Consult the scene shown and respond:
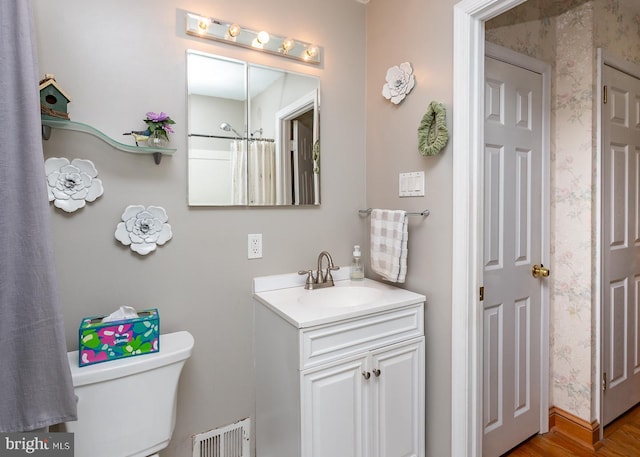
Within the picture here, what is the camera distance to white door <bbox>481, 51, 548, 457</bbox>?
69.1 inches

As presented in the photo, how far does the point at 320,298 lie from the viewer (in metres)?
1.72

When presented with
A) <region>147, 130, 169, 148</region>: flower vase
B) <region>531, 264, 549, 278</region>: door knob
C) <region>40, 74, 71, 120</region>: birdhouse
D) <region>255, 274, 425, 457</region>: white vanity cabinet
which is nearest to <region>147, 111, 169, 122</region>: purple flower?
<region>147, 130, 169, 148</region>: flower vase

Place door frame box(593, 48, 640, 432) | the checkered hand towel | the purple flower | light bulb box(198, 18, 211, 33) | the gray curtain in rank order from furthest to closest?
door frame box(593, 48, 640, 432), the checkered hand towel, light bulb box(198, 18, 211, 33), the purple flower, the gray curtain

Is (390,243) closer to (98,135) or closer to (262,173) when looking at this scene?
(262,173)

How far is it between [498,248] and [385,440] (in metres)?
1.07

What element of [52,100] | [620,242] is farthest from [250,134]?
[620,242]

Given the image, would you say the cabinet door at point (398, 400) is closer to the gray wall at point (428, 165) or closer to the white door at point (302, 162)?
the gray wall at point (428, 165)

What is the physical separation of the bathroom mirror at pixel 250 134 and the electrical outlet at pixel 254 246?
16cm

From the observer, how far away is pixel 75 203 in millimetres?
1329

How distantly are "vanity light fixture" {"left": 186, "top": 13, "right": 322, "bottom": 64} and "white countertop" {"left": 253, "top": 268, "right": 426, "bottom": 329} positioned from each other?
1138 millimetres

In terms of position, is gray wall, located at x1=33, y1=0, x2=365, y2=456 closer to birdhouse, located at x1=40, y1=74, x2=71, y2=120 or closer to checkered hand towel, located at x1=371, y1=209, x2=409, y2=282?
birdhouse, located at x1=40, y1=74, x2=71, y2=120

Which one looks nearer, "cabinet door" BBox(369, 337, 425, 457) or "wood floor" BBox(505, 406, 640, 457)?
"cabinet door" BBox(369, 337, 425, 457)

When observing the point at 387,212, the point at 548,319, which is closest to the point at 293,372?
the point at 387,212

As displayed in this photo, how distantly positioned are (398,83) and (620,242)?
1.68m
